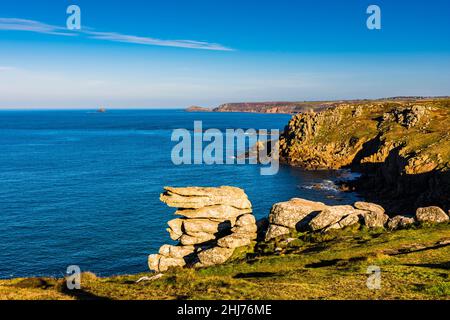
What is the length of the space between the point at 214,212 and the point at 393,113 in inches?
4474

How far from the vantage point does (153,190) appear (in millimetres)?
99688

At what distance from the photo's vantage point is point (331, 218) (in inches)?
1804

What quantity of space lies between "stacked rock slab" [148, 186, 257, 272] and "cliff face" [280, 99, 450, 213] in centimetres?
4413

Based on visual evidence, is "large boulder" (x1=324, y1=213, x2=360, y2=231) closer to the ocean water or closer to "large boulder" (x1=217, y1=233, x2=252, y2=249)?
"large boulder" (x1=217, y1=233, x2=252, y2=249)

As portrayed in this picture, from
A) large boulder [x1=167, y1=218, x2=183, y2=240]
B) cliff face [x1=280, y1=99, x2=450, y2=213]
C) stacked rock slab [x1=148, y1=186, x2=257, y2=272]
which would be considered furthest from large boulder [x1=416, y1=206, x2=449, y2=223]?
cliff face [x1=280, y1=99, x2=450, y2=213]

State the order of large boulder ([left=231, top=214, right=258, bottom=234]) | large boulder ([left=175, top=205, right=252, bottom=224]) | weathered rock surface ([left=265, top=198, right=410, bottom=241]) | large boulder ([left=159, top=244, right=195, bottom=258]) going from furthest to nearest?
large boulder ([left=175, top=205, right=252, bottom=224])
large boulder ([left=159, top=244, right=195, bottom=258])
large boulder ([left=231, top=214, right=258, bottom=234])
weathered rock surface ([left=265, top=198, right=410, bottom=241])

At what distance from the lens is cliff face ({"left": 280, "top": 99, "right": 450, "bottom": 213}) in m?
86.1

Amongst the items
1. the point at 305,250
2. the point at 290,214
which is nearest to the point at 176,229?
the point at 290,214

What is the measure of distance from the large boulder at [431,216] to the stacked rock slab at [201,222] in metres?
18.9

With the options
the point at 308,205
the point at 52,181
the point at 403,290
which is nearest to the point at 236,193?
the point at 308,205

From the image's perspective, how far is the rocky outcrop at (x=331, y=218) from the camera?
4388cm

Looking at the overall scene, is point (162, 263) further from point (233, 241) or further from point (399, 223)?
point (399, 223)
